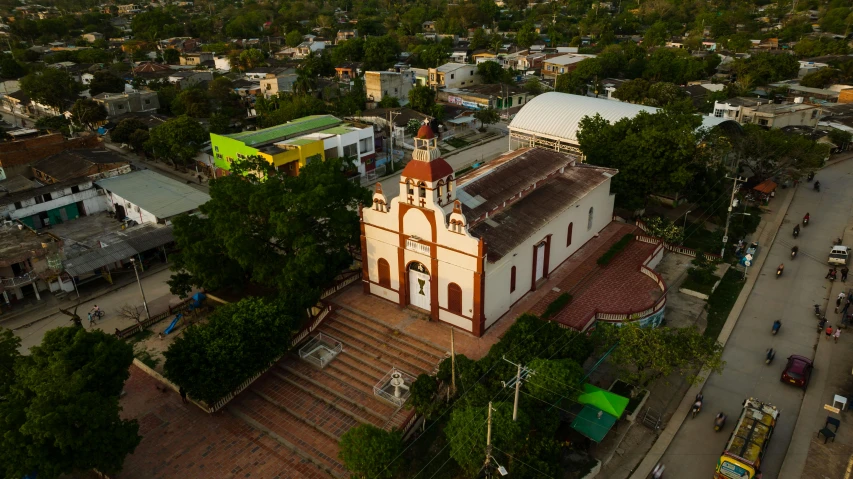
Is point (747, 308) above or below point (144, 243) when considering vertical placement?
below

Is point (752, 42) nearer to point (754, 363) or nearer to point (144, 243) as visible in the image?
point (754, 363)

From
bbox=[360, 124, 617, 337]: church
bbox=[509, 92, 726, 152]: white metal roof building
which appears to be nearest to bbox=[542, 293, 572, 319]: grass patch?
bbox=[360, 124, 617, 337]: church

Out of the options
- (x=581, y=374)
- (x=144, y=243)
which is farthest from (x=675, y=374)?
(x=144, y=243)

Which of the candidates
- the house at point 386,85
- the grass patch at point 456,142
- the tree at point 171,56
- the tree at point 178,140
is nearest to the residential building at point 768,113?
the grass patch at point 456,142

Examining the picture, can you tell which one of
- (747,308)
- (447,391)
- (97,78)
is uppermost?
(97,78)

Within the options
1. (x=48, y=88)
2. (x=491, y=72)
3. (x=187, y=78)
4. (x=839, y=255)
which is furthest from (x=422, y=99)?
(x=48, y=88)

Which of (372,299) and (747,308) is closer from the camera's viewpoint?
(372,299)

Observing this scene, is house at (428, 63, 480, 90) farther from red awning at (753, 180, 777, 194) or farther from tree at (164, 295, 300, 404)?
tree at (164, 295, 300, 404)
